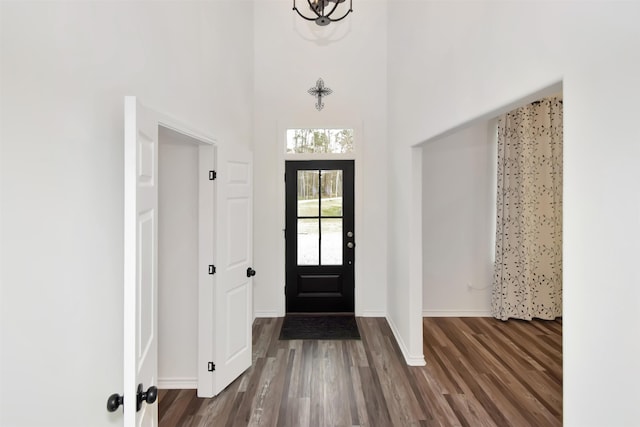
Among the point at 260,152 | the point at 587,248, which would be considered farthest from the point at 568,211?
the point at 260,152

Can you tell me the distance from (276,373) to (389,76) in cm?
372

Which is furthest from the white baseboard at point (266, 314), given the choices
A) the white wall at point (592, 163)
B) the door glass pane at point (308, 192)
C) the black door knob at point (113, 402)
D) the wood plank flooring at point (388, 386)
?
the white wall at point (592, 163)

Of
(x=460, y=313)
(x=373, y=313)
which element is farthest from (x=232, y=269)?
(x=460, y=313)

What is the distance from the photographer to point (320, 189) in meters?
4.28

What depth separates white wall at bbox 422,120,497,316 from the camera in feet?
13.6

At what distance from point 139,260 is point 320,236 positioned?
3.18 meters

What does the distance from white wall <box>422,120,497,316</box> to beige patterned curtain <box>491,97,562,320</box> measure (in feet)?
0.51

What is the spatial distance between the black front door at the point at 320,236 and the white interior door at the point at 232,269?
130 cm

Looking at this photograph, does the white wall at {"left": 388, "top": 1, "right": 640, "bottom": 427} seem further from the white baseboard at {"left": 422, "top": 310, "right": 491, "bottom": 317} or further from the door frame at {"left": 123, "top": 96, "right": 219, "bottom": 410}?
the white baseboard at {"left": 422, "top": 310, "right": 491, "bottom": 317}

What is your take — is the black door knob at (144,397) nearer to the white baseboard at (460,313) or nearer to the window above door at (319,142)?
the window above door at (319,142)

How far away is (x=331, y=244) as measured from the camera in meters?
4.32

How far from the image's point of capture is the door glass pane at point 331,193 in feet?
14.0

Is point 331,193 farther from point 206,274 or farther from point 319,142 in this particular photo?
point 206,274

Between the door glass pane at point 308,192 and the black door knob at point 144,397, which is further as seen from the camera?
the door glass pane at point 308,192
